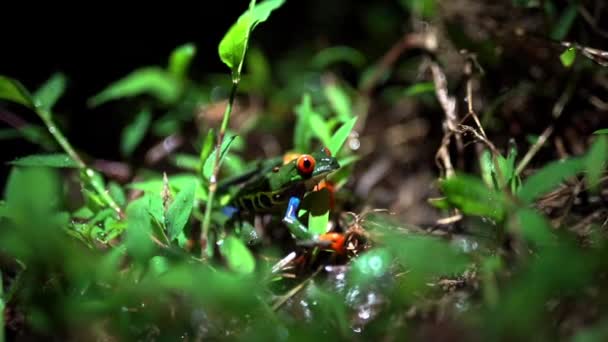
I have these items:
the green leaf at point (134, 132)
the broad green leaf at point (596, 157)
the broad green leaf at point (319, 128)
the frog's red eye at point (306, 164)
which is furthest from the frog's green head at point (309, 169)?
the green leaf at point (134, 132)

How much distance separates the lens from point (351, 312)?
72.2 inches

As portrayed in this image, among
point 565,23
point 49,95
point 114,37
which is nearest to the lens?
point 565,23

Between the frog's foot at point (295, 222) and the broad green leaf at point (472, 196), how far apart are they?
610 millimetres

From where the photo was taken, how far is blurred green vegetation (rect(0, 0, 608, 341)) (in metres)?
1.40

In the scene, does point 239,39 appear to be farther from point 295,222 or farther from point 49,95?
point 49,95

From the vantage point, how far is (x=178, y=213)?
1871mm

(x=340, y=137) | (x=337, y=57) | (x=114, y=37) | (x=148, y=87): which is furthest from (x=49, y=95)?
(x=337, y=57)

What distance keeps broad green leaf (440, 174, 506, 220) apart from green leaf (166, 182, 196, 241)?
866mm

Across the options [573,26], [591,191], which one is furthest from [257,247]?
[573,26]

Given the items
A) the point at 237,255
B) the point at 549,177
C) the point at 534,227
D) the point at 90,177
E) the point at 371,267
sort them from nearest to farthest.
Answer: the point at 534,227, the point at 549,177, the point at 371,267, the point at 237,255, the point at 90,177

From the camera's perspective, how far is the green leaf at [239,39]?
1942 millimetres

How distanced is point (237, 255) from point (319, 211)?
362mm

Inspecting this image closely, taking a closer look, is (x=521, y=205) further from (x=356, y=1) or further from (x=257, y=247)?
(x=356, y=1)

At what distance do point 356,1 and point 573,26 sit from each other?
1.66 m
